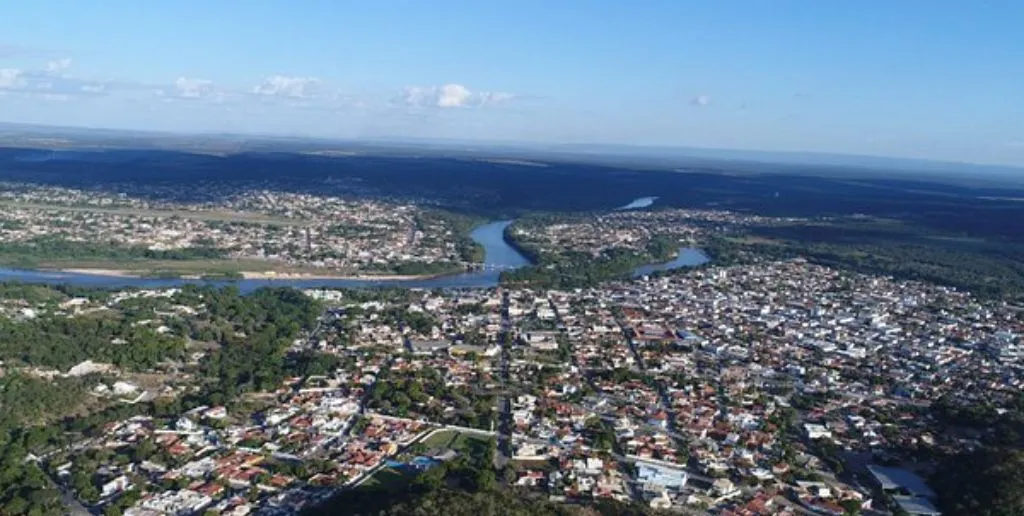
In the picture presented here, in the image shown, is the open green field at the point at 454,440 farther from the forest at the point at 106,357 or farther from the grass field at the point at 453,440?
the forest at the point at 106,357

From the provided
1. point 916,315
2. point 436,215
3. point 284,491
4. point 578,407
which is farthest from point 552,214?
point 284,491

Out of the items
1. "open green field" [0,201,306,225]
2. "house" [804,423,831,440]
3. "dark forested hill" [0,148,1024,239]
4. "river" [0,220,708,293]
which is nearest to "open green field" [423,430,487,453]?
"house" [804,423,831,440]

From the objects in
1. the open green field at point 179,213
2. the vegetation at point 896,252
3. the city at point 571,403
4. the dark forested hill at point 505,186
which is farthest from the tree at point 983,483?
the dark forested hill at point 505,186

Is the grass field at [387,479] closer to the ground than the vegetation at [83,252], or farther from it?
closer to the ground

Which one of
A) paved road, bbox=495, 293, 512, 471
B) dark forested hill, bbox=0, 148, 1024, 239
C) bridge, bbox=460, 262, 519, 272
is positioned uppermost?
dark forested hill, bbox=0, 148, 1024, 239

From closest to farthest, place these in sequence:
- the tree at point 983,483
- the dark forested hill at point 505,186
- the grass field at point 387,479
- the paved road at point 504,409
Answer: the tree at point 983,483
the grass field at point 387,479
the paved road at point 504,409
the dark forested hill at point 505,186

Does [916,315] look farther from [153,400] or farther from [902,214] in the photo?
[902,214]

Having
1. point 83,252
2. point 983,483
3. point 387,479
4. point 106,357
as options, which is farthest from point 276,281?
point 983,483

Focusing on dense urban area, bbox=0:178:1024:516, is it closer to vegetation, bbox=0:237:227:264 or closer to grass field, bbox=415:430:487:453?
grass field, bbox=415:430:487:453

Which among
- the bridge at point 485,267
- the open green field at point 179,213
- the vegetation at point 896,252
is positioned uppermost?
the open green field at point 179,213
